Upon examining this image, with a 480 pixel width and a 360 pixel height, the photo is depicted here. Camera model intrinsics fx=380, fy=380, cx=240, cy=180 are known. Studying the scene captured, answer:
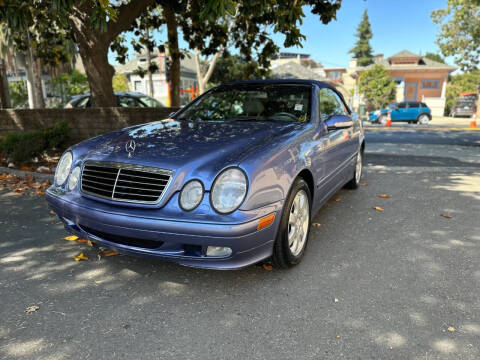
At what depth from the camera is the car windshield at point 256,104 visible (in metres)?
3.79

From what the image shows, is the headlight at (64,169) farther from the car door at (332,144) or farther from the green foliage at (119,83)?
the green foliage at (119,83)

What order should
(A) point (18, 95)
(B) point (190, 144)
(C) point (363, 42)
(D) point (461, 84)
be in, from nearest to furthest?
(B) point (190, 144), (A) point (18, 95), (D) point (461, 84), (C) point (363, 42)

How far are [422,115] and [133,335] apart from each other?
25020 millimetres

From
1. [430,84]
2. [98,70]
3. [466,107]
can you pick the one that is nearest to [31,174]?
[98,70]

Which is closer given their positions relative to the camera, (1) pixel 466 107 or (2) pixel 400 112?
(2) pixel 400 112

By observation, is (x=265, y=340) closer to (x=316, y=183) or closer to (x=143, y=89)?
(x=316, y=183)

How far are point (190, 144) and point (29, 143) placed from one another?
16.1 feet

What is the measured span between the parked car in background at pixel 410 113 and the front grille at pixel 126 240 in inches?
933

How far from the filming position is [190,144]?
294cm

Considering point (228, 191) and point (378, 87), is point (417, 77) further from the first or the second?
point (228, 191)

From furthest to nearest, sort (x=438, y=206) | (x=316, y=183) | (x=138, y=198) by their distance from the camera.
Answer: (x=438, y=206)
(x=316, y=183)
(x=138, y=198)

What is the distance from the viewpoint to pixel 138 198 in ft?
8.48

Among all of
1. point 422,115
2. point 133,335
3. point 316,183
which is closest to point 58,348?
point 133,335

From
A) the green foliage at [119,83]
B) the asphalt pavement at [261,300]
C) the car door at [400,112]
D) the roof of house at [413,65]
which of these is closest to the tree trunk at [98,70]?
the asphalt pavement at [261,300]
